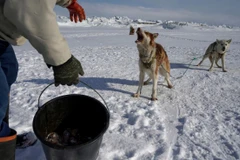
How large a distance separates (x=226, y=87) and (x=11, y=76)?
162 inches

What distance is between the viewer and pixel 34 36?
52.4 inches

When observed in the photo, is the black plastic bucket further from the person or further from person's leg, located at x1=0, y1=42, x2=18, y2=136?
the person

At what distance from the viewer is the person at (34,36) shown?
1244mm

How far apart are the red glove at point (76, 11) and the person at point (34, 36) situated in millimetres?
783

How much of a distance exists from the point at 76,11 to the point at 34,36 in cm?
101

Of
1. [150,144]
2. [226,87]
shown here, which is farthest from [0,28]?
[226,87]

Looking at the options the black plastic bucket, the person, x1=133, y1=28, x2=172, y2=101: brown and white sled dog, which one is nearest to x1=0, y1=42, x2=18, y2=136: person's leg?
the person

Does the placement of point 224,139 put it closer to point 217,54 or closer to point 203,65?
point 217,54

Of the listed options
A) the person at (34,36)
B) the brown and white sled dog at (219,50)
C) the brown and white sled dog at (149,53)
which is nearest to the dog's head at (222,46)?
the brown and white sled dog at (219,50)

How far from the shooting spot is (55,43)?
4.66 ft

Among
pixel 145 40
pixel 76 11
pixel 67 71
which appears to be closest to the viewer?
pixel 67 71

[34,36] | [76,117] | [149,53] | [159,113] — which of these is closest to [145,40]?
[149,53]

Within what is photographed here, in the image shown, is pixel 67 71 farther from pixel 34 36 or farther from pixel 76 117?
pixel 76 117

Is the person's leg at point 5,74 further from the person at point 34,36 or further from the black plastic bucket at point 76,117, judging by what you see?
the black plastic bucket at point 76,117
